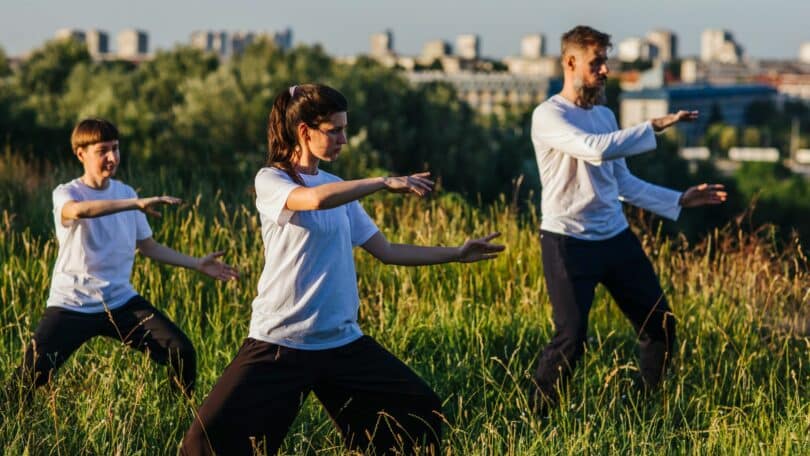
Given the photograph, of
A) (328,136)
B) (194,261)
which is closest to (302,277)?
(328,136)

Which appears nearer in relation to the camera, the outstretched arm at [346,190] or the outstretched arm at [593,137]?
the outstretched arm at [346,190]

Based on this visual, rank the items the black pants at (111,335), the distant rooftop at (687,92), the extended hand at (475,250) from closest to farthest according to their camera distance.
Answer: the extended hand at (475,250) < the black pants at (111,335) < the distant rooftop at (687,92)

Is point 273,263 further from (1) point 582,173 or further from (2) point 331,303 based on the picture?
(1) point 582,173

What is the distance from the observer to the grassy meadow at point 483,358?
4840 mm

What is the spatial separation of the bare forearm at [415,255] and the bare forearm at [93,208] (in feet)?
3.41

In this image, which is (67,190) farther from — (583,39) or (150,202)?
(583,39)

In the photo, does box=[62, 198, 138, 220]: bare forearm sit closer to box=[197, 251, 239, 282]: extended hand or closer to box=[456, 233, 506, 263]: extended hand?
box=[197, 251, 239, 282]: extended hand

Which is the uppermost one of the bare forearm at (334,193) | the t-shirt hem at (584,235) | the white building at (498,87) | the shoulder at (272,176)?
the shoulder at (272,176)

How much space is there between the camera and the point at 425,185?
3562mm

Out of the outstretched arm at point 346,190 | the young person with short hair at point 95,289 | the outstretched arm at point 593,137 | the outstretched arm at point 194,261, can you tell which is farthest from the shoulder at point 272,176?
the outstretched arm at point 593,137

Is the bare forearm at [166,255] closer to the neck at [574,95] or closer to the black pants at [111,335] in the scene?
the black pants at [111,335]

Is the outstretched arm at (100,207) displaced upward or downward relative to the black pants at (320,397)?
upward

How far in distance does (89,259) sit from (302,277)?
1.48m

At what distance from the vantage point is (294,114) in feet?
13.1
